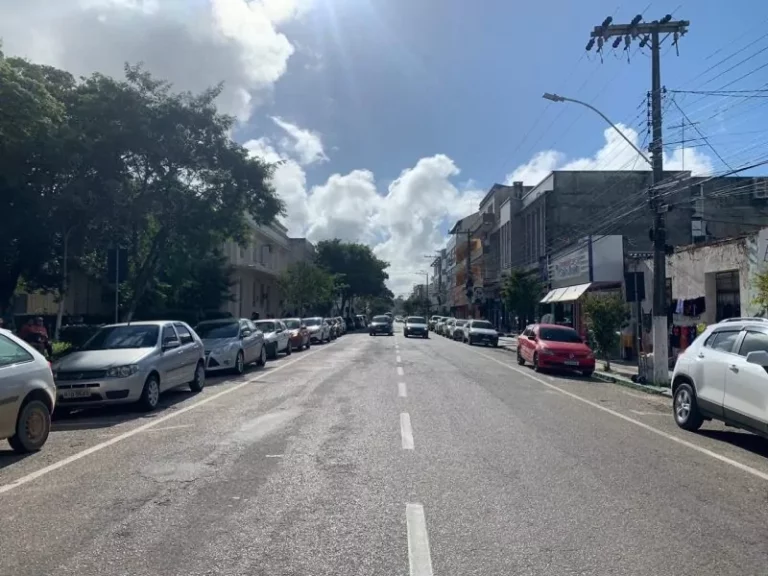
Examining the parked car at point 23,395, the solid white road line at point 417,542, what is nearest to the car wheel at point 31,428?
the parked car at point 23,395

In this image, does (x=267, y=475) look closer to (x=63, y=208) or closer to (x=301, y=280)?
(x=63, y=208)

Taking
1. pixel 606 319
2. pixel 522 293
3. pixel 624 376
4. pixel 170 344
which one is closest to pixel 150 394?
pixel 170 344

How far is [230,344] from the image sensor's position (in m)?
18.8

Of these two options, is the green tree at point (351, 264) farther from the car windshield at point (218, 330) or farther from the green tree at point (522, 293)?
→ the car windshield at point (218, 330)

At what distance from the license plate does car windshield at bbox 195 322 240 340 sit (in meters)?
7.97

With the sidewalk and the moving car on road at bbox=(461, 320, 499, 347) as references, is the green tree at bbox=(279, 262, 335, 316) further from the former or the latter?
the sidewalk

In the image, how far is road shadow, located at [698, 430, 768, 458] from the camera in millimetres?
9408

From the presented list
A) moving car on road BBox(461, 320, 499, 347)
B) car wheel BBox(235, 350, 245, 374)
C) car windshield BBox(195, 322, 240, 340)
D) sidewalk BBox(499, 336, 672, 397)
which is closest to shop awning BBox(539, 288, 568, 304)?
moving car on road BBox(461, 320, 499, 347)

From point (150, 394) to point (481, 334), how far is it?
29651mm

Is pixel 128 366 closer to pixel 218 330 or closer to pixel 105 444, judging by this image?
pixel 105 444

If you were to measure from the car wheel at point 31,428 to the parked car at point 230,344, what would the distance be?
9223mm

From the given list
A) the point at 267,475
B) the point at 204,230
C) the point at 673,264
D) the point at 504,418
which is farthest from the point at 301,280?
the point at 267,475

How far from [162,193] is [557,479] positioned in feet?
55.1

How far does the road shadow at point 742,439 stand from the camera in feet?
30.9
